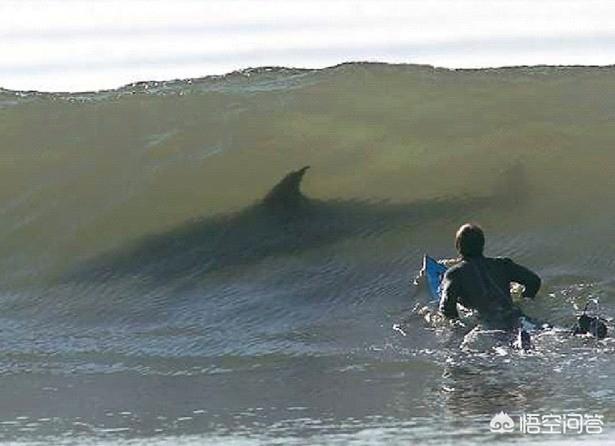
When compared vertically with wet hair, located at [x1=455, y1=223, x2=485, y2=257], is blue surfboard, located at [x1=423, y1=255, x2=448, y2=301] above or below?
below

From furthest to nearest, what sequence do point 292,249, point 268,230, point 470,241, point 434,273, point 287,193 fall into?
point 287,193
point 268,230
point 292,249
point 434,273
point 470,241

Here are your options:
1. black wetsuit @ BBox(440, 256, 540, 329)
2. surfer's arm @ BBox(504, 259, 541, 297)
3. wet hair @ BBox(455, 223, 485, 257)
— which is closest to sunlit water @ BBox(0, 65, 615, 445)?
black wetsuit @ BBox(440, 256, 540, 329)

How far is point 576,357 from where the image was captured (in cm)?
1016

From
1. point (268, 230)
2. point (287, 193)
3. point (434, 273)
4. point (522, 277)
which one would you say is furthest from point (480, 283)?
point (287, 193)

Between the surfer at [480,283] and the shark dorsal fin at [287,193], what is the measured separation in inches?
149

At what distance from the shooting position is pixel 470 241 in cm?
1141

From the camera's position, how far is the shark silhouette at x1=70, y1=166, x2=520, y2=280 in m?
14.3

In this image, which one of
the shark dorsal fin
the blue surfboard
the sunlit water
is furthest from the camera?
the shark dorsal fin

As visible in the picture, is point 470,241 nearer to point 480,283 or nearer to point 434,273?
point 480,283

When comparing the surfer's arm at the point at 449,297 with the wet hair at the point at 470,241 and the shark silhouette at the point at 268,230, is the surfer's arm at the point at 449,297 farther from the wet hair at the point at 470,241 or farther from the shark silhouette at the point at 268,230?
the shark silhouette at the point at 268,230

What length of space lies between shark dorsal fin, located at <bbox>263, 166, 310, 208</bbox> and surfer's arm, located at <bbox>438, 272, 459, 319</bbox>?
3783 millimetres

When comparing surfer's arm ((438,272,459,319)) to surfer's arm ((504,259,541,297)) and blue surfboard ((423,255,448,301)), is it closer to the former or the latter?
surfer's arm ((504,259,541,297))

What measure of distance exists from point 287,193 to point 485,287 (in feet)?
14.0

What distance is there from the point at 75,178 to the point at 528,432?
9744mm
